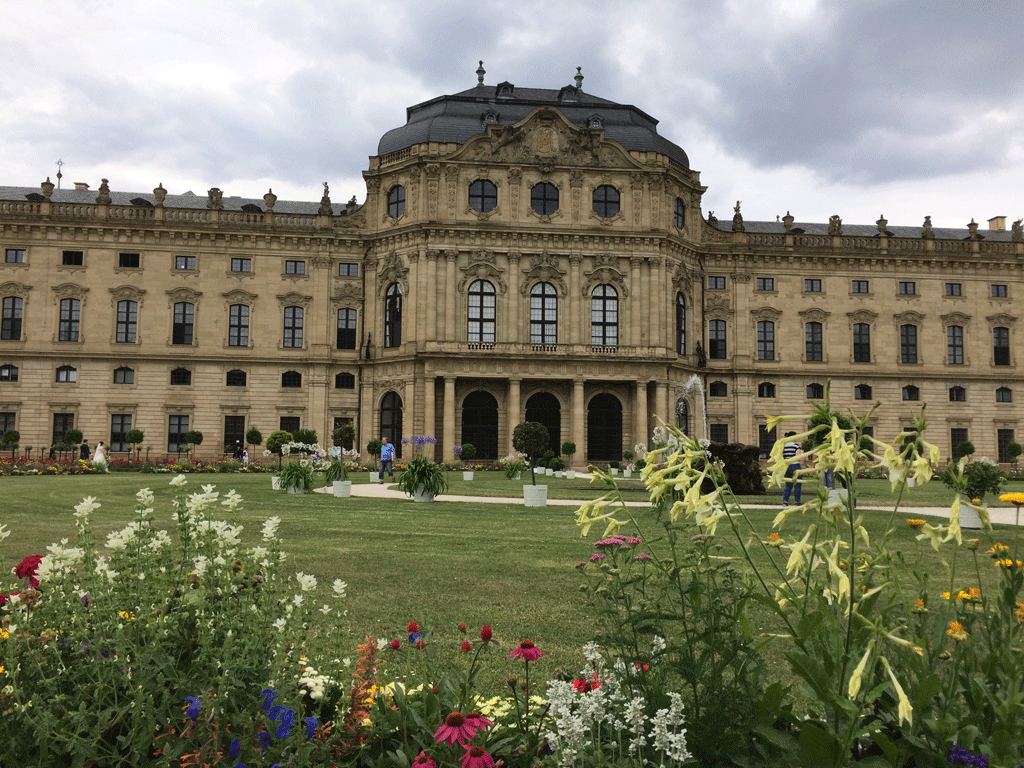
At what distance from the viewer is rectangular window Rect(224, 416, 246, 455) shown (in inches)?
1829

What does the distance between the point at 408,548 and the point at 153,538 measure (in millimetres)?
7399

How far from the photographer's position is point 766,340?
50969 mm

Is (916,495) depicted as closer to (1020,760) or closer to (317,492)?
(317,492)

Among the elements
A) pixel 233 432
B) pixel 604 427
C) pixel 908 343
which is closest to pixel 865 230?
pixel 908 343

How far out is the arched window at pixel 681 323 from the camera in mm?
49000

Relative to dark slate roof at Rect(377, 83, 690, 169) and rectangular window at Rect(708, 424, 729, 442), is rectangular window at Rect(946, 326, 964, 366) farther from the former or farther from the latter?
dark slate roof at Rect(377, 83, 690, 169)

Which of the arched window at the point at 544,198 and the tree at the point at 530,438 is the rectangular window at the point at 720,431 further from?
the tree at the point at 530,438

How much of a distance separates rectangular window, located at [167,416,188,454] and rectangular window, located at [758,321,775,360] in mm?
37588

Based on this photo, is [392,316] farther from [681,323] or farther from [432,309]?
[681,323]

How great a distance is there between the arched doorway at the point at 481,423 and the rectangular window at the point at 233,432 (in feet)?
45.8

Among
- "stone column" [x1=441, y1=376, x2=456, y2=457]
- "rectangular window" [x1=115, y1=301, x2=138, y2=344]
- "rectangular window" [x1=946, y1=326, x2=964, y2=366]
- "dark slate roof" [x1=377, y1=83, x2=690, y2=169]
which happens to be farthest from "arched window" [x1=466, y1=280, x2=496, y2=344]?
"rectangular window" [x1=946, y1=326, x2=964, y2=366]

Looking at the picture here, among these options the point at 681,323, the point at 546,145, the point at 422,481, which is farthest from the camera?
the point at 681,323

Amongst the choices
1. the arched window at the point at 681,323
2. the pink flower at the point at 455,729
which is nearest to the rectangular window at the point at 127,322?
the arched window at the point at 681,323

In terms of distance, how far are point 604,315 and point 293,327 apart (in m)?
19.8
